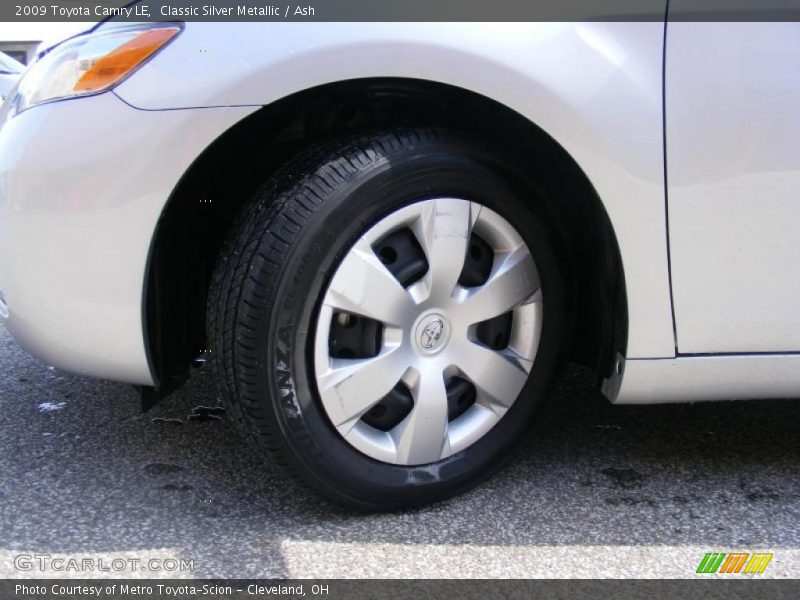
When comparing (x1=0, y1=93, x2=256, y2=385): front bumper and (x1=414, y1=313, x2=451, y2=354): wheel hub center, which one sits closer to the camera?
(x1=0, y1=93, x2=256, y2=385): front bumper

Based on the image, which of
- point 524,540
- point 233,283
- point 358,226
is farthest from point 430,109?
point 524,540

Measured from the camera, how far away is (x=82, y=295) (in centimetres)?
168

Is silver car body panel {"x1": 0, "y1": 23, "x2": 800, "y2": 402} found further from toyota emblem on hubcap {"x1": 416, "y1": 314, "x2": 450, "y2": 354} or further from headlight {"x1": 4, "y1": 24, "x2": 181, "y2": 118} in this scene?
toyota emblem on hubcap {"x1": 416, "y1": 314, "x2": 450, "y2": 354}

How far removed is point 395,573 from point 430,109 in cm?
104

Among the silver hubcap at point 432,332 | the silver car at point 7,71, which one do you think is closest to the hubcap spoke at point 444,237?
the silver hubcap at point 432,332

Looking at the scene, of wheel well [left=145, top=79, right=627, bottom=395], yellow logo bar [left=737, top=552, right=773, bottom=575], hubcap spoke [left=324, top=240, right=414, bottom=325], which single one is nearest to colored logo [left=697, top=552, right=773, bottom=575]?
yellow logo bar [left=737, top=552, right=773, bottom=575]

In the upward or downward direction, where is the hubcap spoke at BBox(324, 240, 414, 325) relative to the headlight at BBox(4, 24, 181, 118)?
downward

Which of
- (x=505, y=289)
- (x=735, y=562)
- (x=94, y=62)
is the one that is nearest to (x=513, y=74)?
(x=505, y=289)

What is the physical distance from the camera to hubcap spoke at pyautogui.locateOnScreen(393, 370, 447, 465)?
1.81m

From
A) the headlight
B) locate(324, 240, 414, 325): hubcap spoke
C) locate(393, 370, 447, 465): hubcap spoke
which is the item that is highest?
the headlight

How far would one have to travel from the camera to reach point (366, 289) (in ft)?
5.64

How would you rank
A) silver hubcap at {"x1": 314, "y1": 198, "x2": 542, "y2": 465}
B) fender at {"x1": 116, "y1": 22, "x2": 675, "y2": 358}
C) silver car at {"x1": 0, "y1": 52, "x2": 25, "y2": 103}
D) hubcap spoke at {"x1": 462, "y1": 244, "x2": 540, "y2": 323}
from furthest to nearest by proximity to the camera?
silver car at {"x1": 0, "y1": 52, "x2": 25, "y2": 103} < hubcap spoke at {"x1": 462, "y1": 244, "x2": 540, "y2": 323} < silver hubcap at {"x1": 314, "y1": 198, "x2": 542, "y2": 465} < fender at {"x1": 116, "y1": 22, "x2": 675, "y2": 358}

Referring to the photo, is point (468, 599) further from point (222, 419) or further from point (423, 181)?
point (222, 419)

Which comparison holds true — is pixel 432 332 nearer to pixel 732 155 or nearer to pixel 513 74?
pixel 513 74
